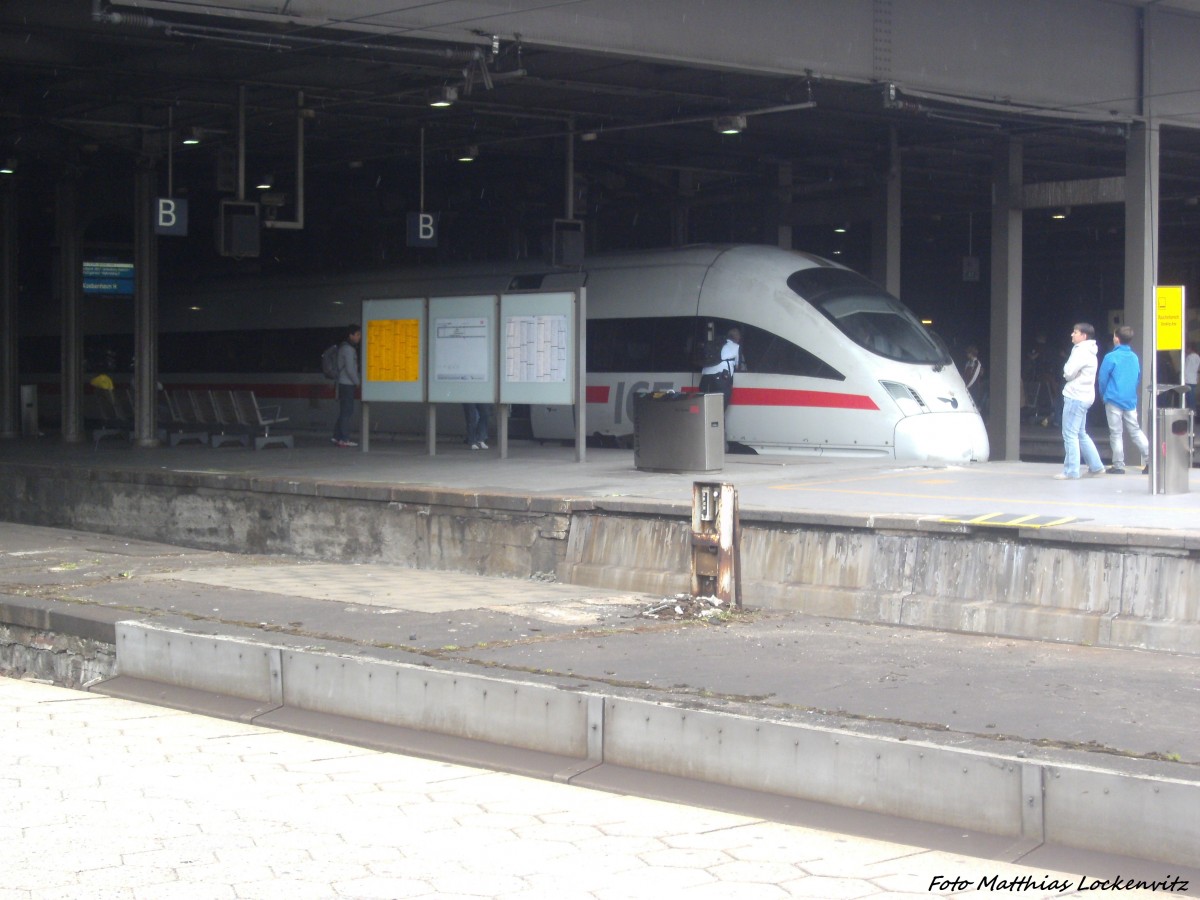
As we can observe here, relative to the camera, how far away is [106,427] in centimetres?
2552

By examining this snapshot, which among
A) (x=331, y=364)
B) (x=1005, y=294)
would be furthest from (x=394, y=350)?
(x=1005, y=294)

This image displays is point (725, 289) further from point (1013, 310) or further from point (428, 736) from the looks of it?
point (428, 736)

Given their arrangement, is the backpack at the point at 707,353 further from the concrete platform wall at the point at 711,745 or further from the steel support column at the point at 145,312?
the concrete platform wall at the point at 711,745

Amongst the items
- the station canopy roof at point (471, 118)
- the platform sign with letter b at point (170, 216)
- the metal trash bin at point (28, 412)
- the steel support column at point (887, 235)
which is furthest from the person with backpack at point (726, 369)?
the metal trash bin at point (28, 412)

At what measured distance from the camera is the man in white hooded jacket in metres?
14.1

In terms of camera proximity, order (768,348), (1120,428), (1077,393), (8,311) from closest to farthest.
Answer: (1077,393), (1120,428), (768,348), (8,311)

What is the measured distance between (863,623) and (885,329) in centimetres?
981

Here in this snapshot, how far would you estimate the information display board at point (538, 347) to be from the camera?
1684 cm

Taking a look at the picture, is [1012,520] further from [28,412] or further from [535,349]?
[28,412]

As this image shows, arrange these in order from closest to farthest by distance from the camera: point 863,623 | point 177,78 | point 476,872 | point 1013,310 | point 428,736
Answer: point 476,872 → point 428,736 → point 863,623 → point 177,78 → point 1013,310

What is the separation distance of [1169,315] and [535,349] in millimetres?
7016

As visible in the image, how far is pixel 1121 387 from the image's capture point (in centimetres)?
1485

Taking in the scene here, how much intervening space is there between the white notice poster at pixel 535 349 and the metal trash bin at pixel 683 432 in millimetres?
1606

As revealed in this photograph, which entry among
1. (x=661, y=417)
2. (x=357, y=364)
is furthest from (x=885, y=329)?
(x=357, y=364)
